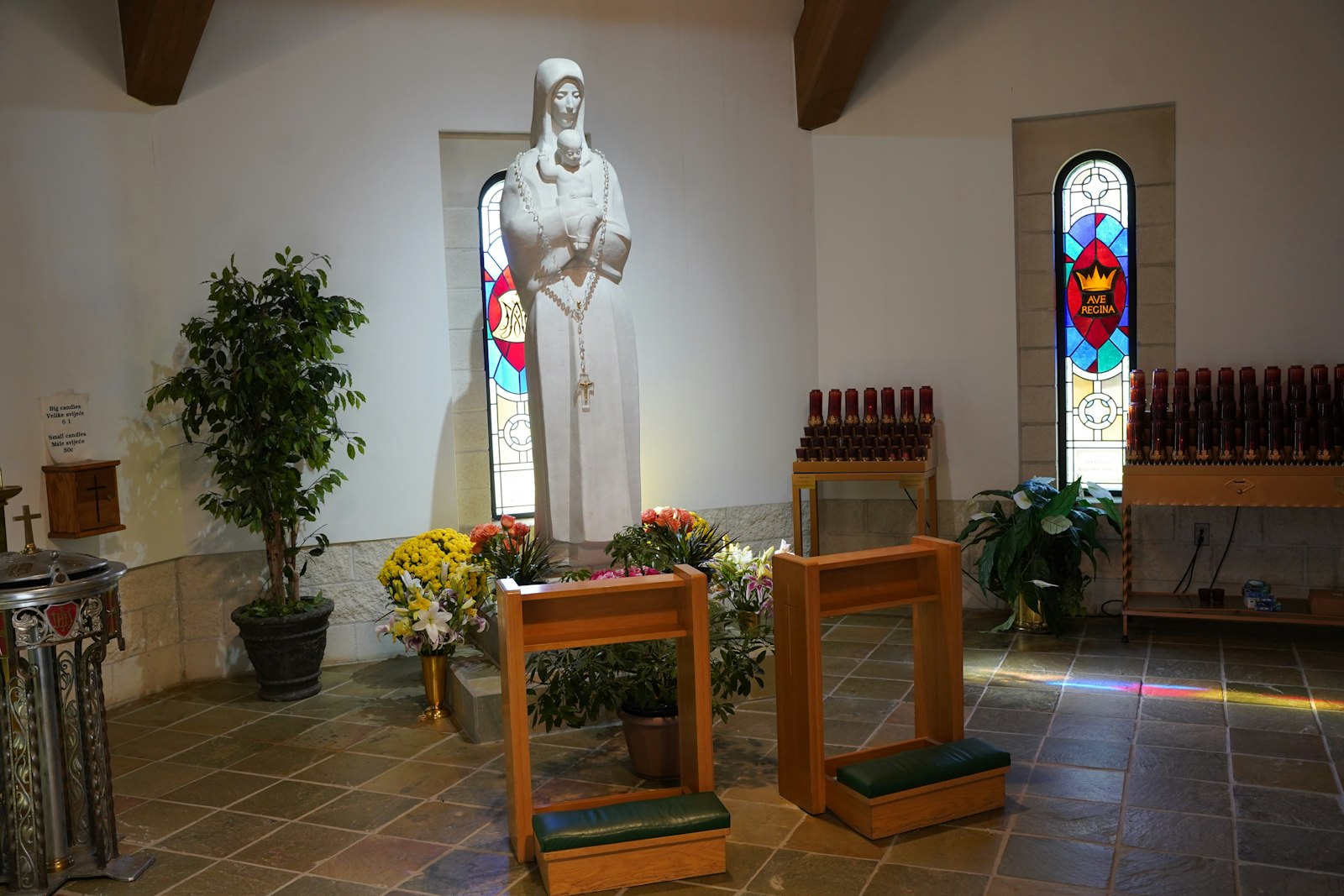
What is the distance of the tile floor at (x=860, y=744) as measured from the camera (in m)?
3.46

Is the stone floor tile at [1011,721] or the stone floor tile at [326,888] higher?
the stone floor tile at [1011,721]

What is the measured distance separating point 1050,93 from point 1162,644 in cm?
328

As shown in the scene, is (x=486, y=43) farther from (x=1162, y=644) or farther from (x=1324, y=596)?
(x=1324, y=596)

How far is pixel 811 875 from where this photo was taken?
11.3 feet

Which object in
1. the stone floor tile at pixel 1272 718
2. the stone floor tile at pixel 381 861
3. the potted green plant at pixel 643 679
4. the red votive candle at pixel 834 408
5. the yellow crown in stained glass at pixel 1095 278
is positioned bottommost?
the stone floor tile at pixel 381 861

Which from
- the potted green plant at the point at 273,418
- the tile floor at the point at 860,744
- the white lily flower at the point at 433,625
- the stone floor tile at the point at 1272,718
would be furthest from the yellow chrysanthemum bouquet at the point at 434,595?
the stone floor tile at the point at 1272,718

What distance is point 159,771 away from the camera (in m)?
4.65

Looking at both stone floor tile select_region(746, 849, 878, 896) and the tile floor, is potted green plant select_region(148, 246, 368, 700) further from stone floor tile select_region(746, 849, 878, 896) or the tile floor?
stone floor tile select_region(746, 849, 878, 896)

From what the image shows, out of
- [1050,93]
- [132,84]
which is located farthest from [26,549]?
[1050,93]

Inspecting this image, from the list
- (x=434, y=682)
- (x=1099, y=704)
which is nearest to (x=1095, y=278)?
(x=1099, y=704)

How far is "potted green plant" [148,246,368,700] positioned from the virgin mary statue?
3.27 feet

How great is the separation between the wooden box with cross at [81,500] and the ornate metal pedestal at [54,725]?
5.65 ft

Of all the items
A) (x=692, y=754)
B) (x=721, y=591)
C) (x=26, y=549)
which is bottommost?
(x=692, y=754)

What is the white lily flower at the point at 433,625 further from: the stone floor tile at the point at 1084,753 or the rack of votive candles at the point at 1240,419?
the rack of votive candles at the point at 1240,419
